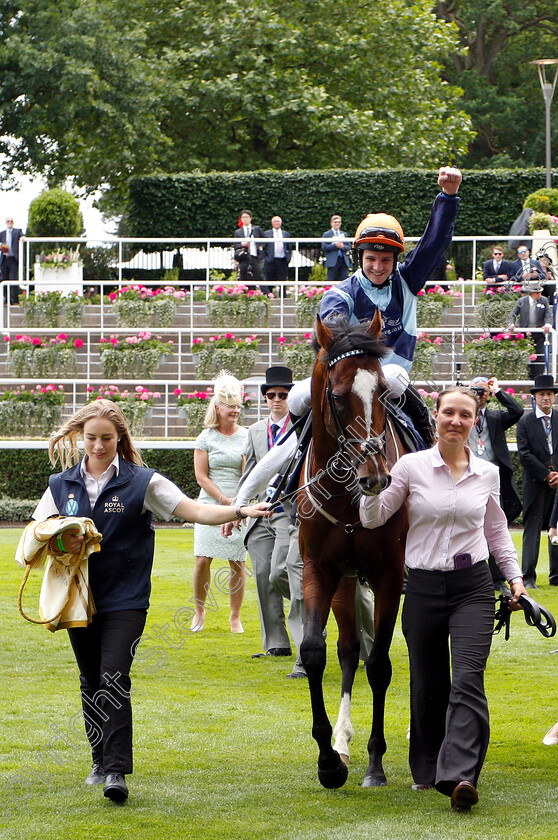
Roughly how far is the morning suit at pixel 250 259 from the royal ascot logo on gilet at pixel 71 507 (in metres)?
17.6

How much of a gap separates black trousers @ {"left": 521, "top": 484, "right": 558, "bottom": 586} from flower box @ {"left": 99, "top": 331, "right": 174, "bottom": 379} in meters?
8.65

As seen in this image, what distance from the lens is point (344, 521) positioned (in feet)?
17.5

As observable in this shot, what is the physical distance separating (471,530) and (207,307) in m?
16.4

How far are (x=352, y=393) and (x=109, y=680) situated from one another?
5.08 ft

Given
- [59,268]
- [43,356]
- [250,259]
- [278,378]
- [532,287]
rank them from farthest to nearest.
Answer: [59,268] → [250,259] → [43,356] → [532,287] → [278,378]

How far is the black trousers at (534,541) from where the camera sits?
11031mm

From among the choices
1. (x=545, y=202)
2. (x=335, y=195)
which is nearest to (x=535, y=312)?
(x=545, y=202)

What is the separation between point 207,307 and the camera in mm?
21109

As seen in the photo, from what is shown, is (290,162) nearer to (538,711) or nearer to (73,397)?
(73,397)

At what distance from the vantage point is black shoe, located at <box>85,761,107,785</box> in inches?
204

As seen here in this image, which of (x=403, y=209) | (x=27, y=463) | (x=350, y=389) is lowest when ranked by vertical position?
(x=27, y=463)

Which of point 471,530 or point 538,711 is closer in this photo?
point 471,530

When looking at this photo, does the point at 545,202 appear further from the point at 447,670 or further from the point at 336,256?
the point at 447,670

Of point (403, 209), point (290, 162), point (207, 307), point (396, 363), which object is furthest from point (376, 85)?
point (396, 363)
